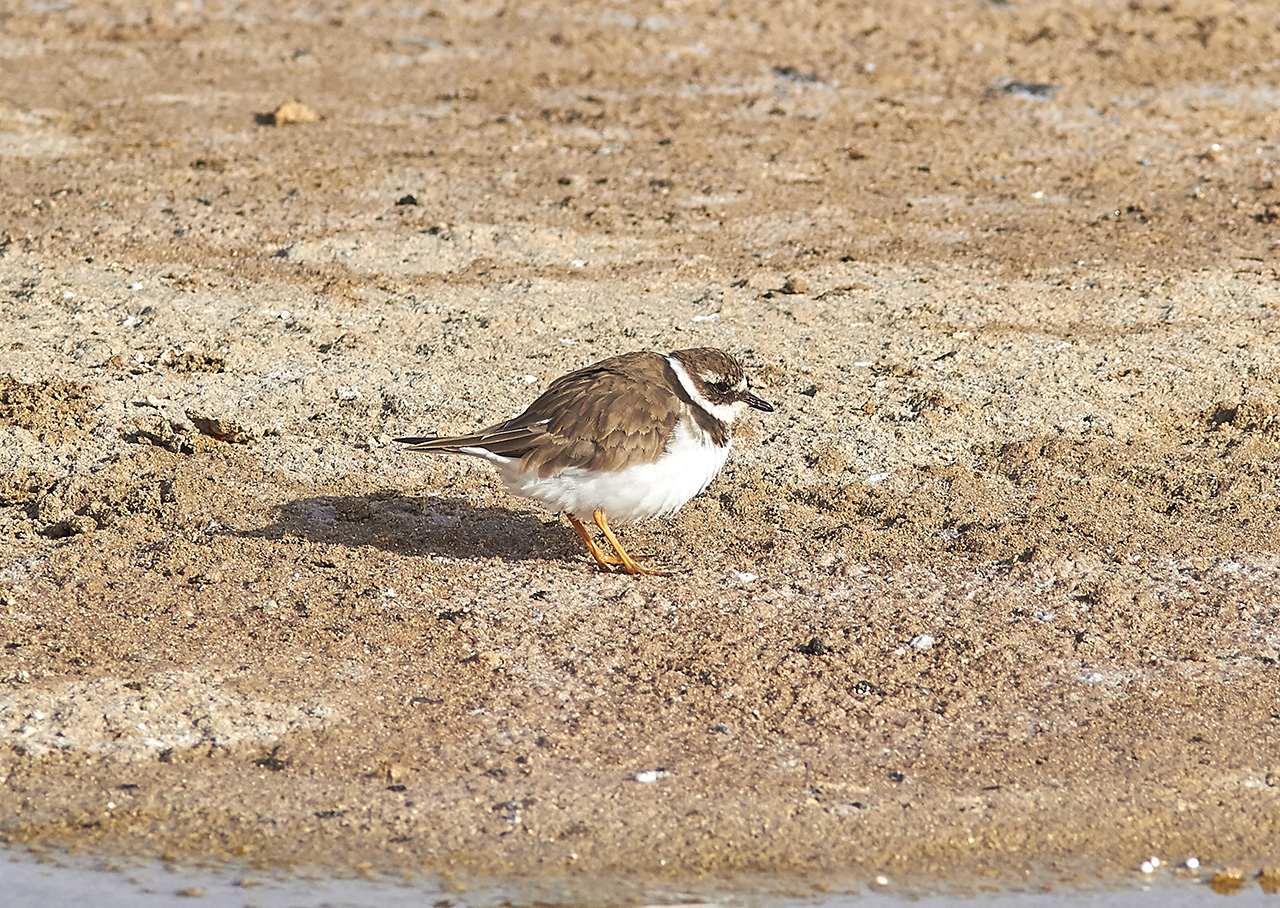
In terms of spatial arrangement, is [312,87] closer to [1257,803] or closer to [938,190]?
[938,190]

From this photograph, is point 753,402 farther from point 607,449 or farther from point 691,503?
point 607,449

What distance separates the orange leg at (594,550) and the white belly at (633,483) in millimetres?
197

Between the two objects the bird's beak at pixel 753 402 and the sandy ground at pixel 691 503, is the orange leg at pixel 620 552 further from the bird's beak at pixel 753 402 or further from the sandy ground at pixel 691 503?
the bird's beak at pixel 753 402

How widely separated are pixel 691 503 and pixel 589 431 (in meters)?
1.03

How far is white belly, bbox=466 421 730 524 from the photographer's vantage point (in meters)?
6.13

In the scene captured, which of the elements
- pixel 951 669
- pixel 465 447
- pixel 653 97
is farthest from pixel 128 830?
pixel 653 97

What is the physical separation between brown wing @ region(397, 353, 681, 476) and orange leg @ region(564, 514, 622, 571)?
1.41 ft

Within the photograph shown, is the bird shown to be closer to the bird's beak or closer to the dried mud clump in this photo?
the bird's beak

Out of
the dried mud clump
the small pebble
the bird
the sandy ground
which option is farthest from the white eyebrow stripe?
the dried mud clump

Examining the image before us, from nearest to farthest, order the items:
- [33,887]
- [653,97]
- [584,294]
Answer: [33,887], [584,294], [653,97]

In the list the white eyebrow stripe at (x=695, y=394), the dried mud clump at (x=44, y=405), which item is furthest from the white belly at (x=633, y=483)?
the dried mud clump at (x=44, y=405)

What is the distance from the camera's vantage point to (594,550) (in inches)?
255

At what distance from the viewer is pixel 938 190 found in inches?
432

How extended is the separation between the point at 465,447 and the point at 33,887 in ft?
8.11
